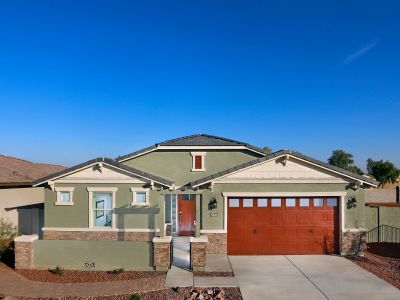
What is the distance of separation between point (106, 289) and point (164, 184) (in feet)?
14.7

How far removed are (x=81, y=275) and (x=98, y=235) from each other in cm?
226

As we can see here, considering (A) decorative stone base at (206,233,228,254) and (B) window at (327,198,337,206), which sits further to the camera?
(B) window at (327,198,337,206)

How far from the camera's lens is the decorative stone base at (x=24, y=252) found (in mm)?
11797

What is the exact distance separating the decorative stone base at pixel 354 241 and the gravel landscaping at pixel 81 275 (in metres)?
7.45

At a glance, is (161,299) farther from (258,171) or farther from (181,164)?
(181,164)

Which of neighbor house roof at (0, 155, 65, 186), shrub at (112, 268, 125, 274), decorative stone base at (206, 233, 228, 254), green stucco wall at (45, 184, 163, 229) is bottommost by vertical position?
shrub at (112, 268, 125, 274)

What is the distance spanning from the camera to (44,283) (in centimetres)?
1058

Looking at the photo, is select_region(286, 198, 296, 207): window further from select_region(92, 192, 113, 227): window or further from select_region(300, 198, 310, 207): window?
select_region(92, 192, 113, 227): window

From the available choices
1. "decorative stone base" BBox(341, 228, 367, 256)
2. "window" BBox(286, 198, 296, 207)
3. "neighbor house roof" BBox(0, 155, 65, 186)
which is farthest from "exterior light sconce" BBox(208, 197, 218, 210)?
"neighbor house roof" BBox(0, 155, 65, 186)

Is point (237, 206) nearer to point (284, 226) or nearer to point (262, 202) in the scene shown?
point (262, 202)

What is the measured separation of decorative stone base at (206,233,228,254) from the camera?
45.8 ft

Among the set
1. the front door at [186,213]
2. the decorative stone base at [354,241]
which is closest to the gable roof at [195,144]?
the front door at [186,213]

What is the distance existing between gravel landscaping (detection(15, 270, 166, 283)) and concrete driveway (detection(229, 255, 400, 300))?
3.14 metres

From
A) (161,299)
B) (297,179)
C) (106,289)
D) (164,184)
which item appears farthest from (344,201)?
Answer: (106,289)
